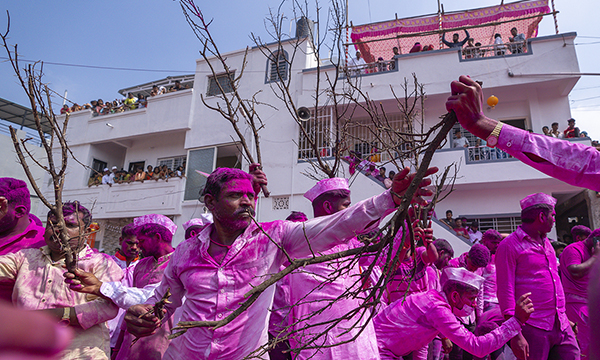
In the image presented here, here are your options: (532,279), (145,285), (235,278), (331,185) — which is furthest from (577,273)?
(145,285)

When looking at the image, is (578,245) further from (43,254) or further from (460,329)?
(43,254)

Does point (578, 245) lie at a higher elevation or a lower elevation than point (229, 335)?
higher

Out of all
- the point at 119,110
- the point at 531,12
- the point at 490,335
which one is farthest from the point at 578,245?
the point at 119,110

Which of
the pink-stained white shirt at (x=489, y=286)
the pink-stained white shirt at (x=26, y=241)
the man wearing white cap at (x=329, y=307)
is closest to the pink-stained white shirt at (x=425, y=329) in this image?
the man wearing white cap at (x=329, y=307)

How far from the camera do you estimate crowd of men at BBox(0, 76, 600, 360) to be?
1.71 m

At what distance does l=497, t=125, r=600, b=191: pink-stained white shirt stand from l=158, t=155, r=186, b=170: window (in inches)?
659

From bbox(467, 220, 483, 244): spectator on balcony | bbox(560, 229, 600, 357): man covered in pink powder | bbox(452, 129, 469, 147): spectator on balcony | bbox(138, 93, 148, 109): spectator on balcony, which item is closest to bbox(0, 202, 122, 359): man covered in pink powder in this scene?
bbox(560, 229, 600, 357): man covered in pink powder

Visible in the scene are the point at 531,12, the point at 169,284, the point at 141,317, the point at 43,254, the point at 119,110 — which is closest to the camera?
the point at 141,317

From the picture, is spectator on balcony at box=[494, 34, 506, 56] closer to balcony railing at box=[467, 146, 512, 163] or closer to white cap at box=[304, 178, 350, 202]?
balcony railing at box=[467, 146, 512, 163]

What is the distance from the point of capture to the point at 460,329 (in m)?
3.04

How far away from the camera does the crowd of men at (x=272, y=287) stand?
5.63ft

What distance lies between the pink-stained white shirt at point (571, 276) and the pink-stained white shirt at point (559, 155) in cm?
302

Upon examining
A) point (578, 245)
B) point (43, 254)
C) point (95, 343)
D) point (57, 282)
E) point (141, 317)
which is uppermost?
point (578, 245)

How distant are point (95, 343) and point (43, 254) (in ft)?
2.28
